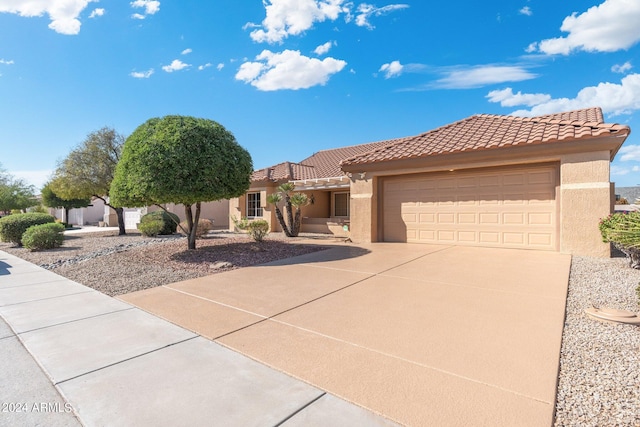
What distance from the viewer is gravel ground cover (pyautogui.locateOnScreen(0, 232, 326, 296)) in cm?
711

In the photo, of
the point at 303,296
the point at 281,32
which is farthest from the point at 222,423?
the point at 281,32

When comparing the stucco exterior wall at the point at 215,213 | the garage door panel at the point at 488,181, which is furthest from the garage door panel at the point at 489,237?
the stucco exterior wall at the point at 215,213

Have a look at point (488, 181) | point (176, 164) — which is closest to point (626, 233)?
point (488, 181)

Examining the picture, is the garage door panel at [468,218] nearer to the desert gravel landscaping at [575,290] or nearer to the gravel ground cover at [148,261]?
the desert gravel landscaping at [575,290]

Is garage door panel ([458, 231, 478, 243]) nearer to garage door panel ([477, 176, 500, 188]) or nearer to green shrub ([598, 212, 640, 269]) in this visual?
garage door panel ([477, 176, 500, 188])

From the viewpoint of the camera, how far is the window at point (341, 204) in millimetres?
19500

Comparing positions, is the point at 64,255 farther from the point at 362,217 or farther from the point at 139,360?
the point at 362,217

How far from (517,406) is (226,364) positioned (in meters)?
2.72

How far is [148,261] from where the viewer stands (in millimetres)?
9211

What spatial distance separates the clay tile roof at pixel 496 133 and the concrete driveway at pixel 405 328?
3979 millimetres

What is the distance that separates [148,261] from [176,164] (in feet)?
9.96

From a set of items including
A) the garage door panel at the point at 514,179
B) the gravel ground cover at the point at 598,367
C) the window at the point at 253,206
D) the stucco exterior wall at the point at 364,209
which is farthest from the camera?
the window at the point at 253,206

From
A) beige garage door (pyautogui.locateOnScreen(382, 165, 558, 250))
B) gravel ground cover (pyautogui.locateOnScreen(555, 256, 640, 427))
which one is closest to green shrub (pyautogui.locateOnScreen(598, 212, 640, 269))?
gravel ground cover (pyautogui.locateOnScreen(555, 256, 640, 427))

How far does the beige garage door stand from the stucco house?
0.10ft
